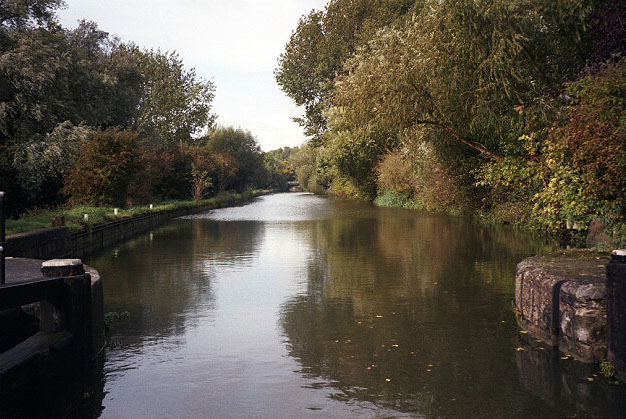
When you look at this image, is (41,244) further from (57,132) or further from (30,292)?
(57,132)

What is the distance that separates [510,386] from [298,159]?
118157 millimetres

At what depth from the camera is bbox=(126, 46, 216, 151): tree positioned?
61438mm

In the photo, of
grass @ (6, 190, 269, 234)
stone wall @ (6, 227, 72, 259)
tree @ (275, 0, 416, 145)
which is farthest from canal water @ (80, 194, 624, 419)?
tree @ (275, 0, 416, 145)

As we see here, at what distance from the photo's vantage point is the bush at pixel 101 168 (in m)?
30.0

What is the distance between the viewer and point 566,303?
7.69m

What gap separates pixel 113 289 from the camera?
12688mm

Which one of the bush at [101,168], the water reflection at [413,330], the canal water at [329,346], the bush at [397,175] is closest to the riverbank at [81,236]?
the canal water at [329,346]

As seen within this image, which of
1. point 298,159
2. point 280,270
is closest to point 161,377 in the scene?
point 280,270

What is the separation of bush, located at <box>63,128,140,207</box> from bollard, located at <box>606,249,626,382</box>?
26468 mm

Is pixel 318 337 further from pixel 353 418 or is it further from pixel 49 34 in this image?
pixel 49 34

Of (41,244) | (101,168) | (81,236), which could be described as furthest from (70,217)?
(101,168)

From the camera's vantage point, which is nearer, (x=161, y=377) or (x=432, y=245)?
(x=161, y=377)

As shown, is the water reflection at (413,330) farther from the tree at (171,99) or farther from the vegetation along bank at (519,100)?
the tree at (171,99)

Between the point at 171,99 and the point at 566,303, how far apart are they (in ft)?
190
